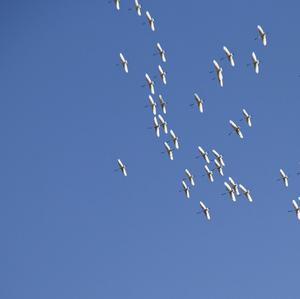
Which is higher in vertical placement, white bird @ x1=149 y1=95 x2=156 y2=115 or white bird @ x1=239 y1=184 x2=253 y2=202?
white bird @ x1=149 y1=95 x2=156 y2=115

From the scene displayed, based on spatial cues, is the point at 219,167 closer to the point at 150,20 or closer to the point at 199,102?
the point at 199,102

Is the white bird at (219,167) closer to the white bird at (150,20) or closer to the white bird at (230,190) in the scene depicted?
the white bird at (230,190)

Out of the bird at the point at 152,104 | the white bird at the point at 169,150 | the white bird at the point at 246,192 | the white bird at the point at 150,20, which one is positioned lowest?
the white bird at the point at 246,192

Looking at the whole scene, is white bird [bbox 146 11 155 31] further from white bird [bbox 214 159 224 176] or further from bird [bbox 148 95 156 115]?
white bird [bbox 214 159 224 176]

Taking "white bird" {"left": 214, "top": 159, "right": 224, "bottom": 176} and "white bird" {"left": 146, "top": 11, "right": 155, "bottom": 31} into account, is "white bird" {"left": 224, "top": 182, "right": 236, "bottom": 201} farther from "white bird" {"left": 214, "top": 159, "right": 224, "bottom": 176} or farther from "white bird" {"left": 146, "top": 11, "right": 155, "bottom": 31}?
"white bird" {"left": 146, "top": 11, "right": 155, "bottom": 31}

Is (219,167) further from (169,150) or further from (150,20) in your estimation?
(150,20)

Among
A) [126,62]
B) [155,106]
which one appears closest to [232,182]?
[155,106]

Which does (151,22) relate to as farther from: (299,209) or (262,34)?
(299,209)

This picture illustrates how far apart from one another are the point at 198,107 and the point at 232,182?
15.3m

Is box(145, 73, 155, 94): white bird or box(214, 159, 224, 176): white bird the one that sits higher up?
box(145, 73, 155, 94): white bird

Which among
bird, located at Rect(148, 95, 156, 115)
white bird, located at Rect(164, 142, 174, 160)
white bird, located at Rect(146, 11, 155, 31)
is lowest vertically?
white bird, located at Rect(164, 142, 174, 160)

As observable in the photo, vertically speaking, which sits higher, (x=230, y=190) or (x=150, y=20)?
(x=150, y=20)

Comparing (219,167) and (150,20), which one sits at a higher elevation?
(150,20)

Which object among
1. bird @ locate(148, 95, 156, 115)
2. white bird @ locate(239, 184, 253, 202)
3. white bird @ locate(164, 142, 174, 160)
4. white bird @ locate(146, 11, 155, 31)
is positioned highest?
white bird @ locate(146, 11, 155, 31)
